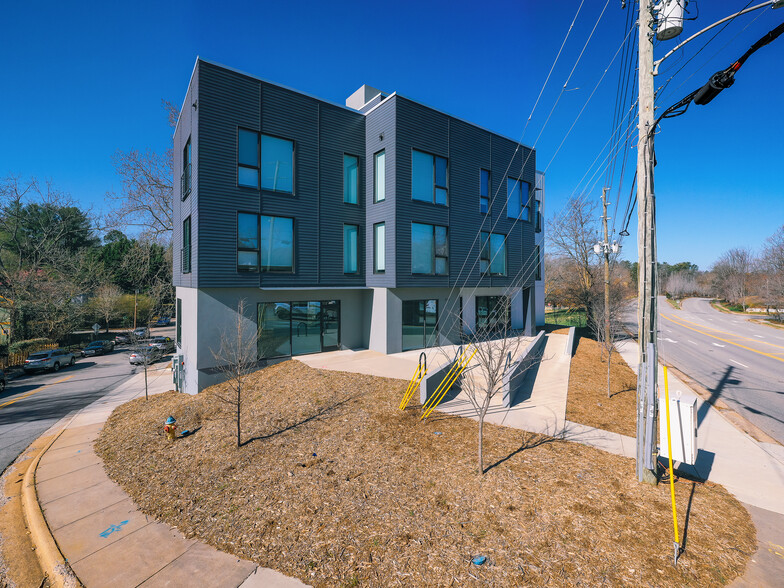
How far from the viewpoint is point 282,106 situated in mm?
14375

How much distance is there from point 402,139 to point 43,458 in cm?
1643

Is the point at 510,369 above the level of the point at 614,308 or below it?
below

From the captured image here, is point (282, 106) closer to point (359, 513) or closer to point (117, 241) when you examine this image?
point (359, 513)

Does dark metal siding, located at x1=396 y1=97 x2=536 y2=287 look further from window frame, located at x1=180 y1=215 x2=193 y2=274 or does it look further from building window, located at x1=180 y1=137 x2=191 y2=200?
window frame, located at x1=180 y1=215 x2=193 y2=274

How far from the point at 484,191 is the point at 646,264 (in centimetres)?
1441

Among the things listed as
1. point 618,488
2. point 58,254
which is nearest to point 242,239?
point 618,488

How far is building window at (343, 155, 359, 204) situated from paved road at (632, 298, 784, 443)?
14.3 meters

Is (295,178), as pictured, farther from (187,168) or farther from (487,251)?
(487,251)

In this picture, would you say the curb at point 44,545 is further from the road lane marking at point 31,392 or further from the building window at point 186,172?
the road lane marking at point 31,392

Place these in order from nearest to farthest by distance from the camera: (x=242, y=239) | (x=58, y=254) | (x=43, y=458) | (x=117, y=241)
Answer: (x=43, y=458) < (x=242, y=239) < (x=58, y=254) < (x=117, y=241)

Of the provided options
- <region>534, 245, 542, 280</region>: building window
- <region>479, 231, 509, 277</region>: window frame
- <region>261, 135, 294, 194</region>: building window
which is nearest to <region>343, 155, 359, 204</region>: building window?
<region>261, 135, 294, 194</region>: building window

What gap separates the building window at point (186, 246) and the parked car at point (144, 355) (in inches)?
161

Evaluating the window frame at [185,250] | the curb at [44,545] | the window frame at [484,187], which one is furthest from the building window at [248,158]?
the window frame at [484,187]

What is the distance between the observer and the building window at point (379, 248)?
16156 mm
